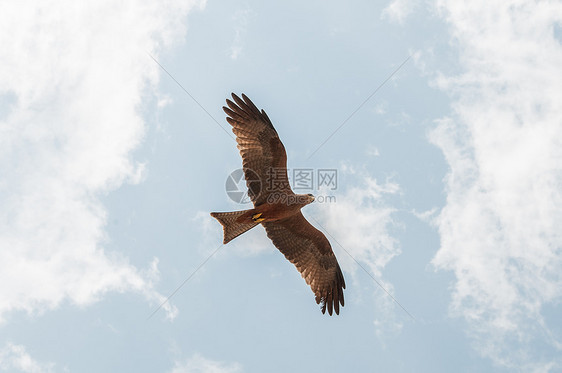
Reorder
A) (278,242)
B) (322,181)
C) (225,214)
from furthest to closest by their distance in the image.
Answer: (322,181) → (278,242) → (225,214)

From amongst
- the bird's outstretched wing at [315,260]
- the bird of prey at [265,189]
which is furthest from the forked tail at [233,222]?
the bird's outstretched wing at [315,260]

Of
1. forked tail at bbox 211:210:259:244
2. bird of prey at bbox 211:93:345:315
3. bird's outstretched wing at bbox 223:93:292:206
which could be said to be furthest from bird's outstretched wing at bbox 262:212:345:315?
bird's outstretched wing at bbox 223:93:292:206

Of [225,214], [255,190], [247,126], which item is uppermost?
[247,126]

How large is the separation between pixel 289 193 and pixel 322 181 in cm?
262

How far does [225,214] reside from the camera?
12.5m

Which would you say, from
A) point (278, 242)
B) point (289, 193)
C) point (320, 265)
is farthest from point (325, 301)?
point (289, 193)

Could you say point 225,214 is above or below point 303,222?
below

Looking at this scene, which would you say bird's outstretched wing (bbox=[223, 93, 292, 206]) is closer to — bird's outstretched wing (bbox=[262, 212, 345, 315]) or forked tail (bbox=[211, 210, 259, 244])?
forked tail (bbox=[211, 210, 259, 244])

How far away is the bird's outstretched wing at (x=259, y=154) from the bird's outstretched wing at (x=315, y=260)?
1.40m

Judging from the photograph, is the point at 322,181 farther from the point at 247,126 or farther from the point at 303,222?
the point at 247,126

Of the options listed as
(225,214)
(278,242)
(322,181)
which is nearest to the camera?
(225,214)

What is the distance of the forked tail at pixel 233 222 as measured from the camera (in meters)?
12.5

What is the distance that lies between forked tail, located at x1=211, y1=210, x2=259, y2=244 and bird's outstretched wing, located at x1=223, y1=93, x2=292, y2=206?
447 millimetres

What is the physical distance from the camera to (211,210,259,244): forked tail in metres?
12.5
